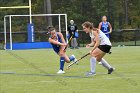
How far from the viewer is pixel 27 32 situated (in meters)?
35.3

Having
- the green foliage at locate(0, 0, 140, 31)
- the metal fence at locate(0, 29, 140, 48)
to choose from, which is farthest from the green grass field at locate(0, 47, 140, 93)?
the green foliage at locate(0, 0, 140, 31)

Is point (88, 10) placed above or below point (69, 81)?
above

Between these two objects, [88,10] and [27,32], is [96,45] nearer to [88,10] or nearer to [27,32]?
[27,32]

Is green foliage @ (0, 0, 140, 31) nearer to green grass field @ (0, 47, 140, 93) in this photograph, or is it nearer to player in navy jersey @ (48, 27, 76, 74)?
player in navy jersey @ (48, 27, 76, 74)

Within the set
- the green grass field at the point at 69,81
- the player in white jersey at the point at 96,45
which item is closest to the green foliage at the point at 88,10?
the green grass field at the point at 69,81

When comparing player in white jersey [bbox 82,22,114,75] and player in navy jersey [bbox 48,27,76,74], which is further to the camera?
player in navy jersey [bbox 48,27,76,74]

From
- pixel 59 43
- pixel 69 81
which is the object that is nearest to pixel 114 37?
pixel 59 43

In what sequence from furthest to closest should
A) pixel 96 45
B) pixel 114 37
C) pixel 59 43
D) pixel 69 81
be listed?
pixel 114 37
pixel 59 43
pixel 96 45
pixel 69 81

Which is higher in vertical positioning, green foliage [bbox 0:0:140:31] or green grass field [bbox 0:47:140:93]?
green foliage [bbox 0:0:140:31]

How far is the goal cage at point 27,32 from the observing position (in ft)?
109

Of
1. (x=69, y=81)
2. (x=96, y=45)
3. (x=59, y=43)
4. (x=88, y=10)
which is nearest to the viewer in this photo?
(x=69, y=81)

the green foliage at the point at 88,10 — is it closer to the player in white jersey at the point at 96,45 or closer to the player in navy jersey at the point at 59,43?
the player in navy jersey at the point at 59,43

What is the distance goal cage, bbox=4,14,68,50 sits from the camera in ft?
109

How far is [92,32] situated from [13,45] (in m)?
19.9
